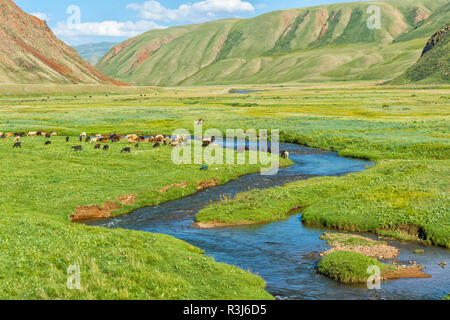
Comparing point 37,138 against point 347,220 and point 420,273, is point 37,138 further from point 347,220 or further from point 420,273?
point 420,273

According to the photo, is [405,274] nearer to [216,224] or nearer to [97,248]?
[216,224]

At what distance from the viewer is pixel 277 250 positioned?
2505 cm

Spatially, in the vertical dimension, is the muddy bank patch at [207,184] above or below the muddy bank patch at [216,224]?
above

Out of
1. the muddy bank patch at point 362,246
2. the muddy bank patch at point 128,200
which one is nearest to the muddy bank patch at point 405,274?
the muddy bank patch at point 362,246

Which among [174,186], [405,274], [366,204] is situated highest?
[174,186]

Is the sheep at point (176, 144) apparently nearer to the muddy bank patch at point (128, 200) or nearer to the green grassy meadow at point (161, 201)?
the green grassy meadow at point (161, 201)

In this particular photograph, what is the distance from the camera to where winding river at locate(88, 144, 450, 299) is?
1942cm

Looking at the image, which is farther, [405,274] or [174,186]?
[174,186]

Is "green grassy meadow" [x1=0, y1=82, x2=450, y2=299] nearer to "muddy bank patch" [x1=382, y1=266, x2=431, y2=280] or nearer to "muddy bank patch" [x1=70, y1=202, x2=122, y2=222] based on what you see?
"muddy bank patch" [x1=70, y1=202, x2=122, y2=222]

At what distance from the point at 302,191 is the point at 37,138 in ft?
143

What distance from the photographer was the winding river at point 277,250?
19422 millimetres

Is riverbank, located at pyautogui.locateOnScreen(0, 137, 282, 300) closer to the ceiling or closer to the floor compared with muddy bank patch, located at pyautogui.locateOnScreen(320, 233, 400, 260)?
closer to the ceiling

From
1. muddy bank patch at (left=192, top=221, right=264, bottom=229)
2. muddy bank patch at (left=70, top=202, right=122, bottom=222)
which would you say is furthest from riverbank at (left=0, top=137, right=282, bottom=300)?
muddy bank patch at (left=192, top=221, right=264, bottom=229)

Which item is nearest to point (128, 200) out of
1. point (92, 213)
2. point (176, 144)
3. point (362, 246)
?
point (92, 213)
